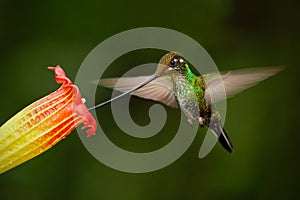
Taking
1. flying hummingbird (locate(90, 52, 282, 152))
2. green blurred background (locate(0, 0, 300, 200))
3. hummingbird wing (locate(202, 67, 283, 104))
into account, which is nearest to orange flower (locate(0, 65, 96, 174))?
flying hummingbird (locate(90, 52, 282, 152))

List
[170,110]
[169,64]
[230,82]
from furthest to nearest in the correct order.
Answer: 1. [170,110]
2. [230,82]
3. [169,64]

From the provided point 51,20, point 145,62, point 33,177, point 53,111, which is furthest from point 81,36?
point 53,111

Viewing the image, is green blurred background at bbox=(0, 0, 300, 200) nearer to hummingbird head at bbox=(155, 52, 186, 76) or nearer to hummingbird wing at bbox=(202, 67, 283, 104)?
hummingbird wing at bbox=(202, 67, 283, 104)

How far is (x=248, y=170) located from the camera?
1.88 meters

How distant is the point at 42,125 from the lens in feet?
3.59

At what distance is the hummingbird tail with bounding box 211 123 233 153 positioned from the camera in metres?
1.18

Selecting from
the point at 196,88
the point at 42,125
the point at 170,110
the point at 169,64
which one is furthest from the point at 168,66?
the point at 170,110

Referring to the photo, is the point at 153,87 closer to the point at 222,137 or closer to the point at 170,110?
the point at 222,137

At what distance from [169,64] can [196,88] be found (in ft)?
0.55

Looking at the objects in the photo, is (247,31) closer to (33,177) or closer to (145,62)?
(145,62)

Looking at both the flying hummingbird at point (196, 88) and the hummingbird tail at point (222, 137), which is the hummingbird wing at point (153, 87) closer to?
the flying hummingbird at point (196, 88)

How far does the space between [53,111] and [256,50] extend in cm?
101

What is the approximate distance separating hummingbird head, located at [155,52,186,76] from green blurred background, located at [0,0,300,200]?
805 mm

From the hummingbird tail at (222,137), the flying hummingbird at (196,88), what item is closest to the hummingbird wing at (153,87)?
the flying hummingbird at (196,88)
